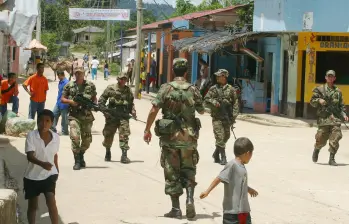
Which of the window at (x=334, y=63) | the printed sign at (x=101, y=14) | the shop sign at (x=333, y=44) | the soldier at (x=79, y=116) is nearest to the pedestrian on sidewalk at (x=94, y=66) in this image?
the printed sign at (x=101, y=14)

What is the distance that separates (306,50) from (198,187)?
13.3 m

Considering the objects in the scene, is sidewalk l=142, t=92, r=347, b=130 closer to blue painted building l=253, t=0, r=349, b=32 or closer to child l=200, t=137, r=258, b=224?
blue painted building l=253, t=0, r=349, b=32

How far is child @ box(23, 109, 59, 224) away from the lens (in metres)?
7.35

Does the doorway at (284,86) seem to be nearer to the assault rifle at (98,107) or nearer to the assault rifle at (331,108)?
the assault rifle at (331,108)

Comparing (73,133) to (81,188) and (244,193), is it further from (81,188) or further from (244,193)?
(244,193)

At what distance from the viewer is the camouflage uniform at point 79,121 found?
39.8ft

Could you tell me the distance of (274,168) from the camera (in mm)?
13438

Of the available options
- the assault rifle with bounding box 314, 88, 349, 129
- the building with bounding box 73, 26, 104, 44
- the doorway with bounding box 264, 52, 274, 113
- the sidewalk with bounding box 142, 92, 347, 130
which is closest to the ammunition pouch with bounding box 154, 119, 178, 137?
the assault rifle with bounding box 314, 88, 349, 129

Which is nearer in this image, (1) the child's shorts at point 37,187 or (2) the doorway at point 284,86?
(1) the child's shorts at point 37,187

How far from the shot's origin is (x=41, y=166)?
24.0 ft

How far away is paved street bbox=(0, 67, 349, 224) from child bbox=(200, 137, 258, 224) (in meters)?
1.86

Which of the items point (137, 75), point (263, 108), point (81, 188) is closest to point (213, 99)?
point (81, 188)

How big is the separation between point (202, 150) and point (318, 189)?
4794 mm

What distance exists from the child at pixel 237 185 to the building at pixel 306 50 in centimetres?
1697
